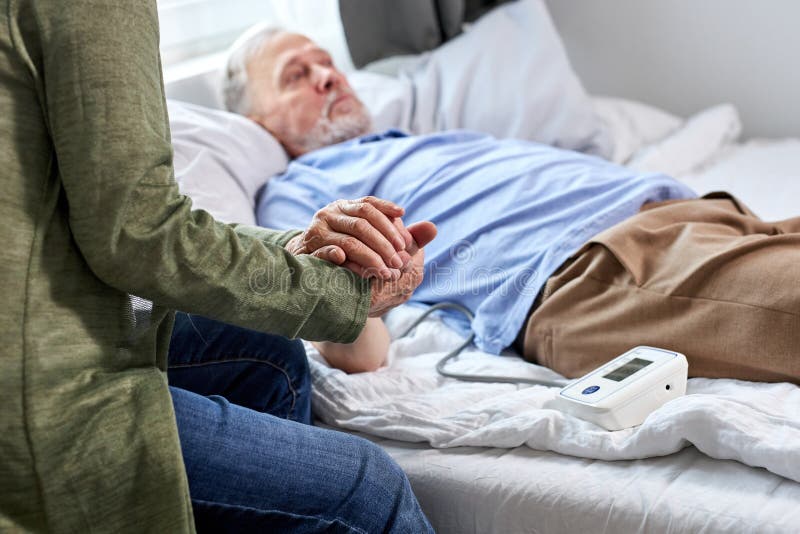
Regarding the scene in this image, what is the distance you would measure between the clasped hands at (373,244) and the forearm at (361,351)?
230 millimetres

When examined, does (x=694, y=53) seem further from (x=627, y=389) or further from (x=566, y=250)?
(x=627, y=389)

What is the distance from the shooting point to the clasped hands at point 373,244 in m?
0.87

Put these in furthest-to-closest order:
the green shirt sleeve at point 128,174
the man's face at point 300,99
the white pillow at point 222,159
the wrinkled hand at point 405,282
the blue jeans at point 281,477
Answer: the man's face at point 300,99, the white pillow at point 222,159, the wrinkled hand at point 405,282, the blue jeans at point 281,477, the green shirt sleeve at point 128,174

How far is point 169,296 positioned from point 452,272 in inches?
25.2

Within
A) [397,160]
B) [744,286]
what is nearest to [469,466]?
[744,286]

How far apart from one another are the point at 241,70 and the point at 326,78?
182 millimetres

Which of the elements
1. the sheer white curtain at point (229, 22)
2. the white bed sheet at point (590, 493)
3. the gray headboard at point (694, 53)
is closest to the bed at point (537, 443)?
the white bed sheet at point (590, 493)

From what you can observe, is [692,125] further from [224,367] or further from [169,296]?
[169,296]

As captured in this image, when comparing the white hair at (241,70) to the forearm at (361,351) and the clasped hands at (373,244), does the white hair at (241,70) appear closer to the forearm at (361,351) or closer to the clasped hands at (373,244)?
the forearm at (361,351)

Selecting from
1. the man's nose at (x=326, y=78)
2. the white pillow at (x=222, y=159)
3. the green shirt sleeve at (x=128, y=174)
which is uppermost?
the green shirt sleeve at (x=128, y=174)

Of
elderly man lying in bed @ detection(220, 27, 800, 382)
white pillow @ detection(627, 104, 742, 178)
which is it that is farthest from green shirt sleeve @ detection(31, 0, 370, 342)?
white pillow @ detection(627, 104, 742, 178)

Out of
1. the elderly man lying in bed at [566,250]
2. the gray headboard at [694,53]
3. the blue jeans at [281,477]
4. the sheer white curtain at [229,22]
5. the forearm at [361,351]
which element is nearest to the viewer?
the blue jeans at [281,477]

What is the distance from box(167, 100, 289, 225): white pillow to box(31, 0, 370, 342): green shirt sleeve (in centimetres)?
63

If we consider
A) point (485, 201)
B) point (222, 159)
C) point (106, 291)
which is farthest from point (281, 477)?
point (222, 159)
